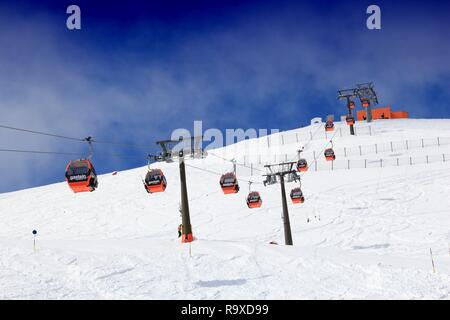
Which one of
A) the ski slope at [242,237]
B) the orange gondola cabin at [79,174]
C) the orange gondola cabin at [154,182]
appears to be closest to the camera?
the ski slope at [242,237]

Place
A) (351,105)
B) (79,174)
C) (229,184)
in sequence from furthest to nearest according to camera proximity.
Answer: (351,105) < (229,184) < (79,174)

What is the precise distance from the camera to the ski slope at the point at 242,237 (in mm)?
11648

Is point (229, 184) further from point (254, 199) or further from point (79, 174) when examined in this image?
point (79, 174)

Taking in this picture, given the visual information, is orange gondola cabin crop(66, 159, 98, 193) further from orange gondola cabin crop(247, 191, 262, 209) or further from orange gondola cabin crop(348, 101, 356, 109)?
orange gondola cabin crop(348, 101, 356, 109)

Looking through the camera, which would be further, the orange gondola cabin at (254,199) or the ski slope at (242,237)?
the orange gondola cabin at (254,199)

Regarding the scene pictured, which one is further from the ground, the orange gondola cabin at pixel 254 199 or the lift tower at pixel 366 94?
the lift tower at pixel 366 94

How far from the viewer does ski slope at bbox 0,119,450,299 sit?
11.6 m

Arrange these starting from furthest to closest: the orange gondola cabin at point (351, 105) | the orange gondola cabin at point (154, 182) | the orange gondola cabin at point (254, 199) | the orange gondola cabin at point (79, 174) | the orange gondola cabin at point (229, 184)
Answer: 1. the orange gondola cabin at point (351, 105)
2. the orange gondola cabin at point (254, 199)
3. the orange gondola cabin at point (229, 184)
4. the orange gondola cabin at point (154, 182)
5. the orange gondola cabin at point (79, 174)

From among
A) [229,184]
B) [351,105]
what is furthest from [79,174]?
[351,105]

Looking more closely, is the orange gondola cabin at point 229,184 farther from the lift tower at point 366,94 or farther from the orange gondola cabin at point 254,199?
the lift tower at point 366,94

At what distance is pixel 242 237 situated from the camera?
30469mm

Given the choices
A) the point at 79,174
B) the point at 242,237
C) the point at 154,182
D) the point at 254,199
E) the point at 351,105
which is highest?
the point at 351,105

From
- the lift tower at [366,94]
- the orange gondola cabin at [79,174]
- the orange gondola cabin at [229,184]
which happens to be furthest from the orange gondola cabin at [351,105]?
the orange gondola cabin at [79,174]
